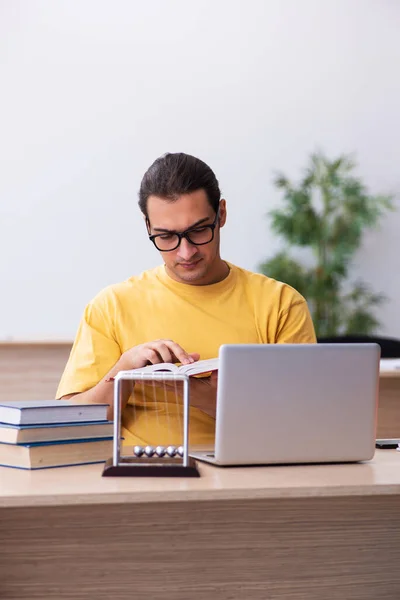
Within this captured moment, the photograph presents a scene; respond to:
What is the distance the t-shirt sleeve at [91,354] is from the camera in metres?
2.19

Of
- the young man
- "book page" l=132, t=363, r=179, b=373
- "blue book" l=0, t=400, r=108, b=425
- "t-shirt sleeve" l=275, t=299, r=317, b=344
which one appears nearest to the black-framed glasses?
the young man

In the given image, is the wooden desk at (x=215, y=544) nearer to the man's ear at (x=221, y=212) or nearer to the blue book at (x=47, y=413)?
the blue book at (x=47, y=413)

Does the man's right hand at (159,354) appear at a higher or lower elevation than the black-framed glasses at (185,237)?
lower

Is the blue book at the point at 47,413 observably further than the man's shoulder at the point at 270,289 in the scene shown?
No

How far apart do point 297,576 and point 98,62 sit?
4255 mm

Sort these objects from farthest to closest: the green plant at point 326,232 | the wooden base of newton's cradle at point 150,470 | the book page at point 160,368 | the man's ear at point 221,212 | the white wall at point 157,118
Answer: the white wall at point 157,118 < the green plant at point 326,232 < the man's ear at point 221,212 < the book page at point 160,368 < the wooden base of newton's cradle at point 150,470

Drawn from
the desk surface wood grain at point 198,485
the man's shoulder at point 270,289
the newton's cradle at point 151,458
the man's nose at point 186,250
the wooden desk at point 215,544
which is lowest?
the wooden desk at point 215,544

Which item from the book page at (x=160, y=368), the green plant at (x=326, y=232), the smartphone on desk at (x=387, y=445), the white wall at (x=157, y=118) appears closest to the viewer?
the book page at (x=160, y=368)

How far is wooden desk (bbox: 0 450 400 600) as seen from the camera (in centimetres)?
164

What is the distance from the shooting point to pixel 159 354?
1.89 m

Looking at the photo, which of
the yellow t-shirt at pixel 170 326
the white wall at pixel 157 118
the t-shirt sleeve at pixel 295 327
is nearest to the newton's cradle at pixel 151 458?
the yellow t-shirt at pixel 170 326

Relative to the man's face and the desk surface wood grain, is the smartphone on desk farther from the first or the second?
the man's face

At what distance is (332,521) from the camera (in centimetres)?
178

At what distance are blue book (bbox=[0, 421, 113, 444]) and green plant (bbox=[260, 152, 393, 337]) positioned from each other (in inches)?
141
